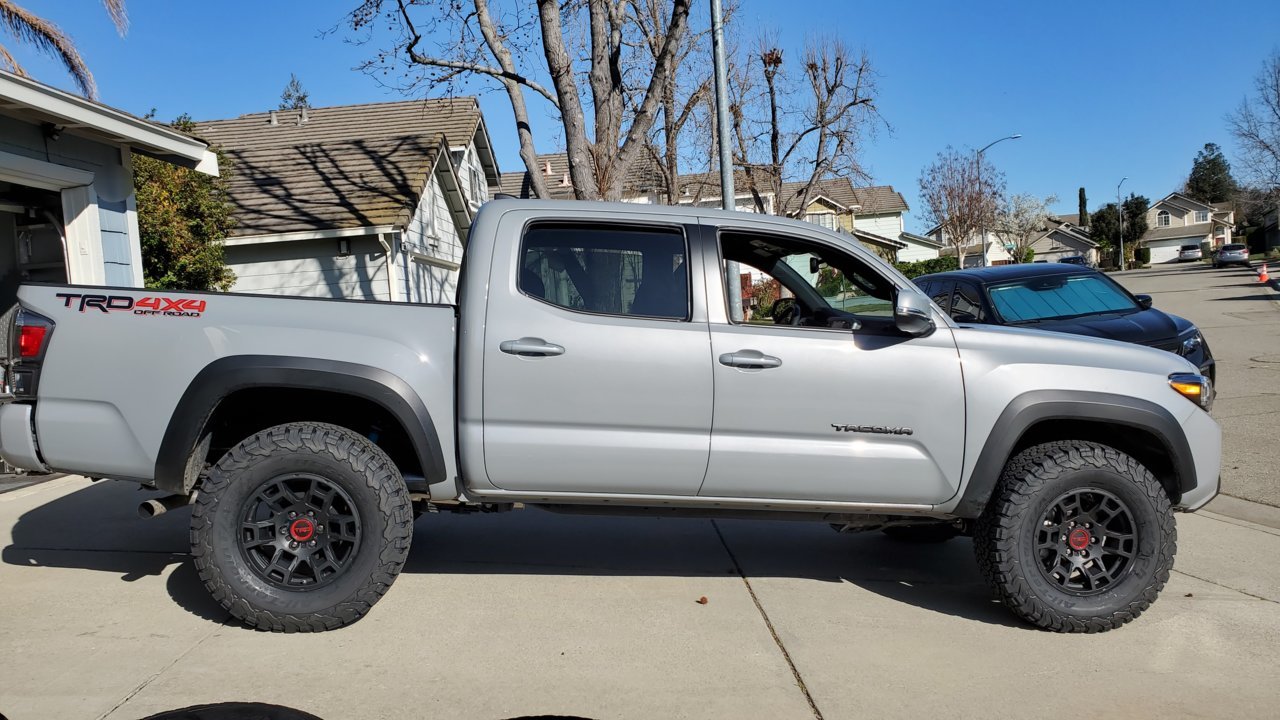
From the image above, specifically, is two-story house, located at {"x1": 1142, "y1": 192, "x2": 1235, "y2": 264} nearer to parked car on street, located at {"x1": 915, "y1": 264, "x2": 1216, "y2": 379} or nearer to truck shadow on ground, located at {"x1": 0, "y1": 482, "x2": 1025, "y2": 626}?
parked car on street, located at {"x1": 915, "y1": 264, "x2": 1216, "y2": 379}

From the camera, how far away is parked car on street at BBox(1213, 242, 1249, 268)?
5334 cm

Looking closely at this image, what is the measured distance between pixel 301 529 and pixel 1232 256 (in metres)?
63.2

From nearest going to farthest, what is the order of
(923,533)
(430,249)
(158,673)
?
1. (158,673)
2. (923,533)
3. (430,249)

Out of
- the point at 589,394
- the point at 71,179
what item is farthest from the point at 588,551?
the point at 71,179

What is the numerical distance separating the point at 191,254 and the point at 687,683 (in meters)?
11.3

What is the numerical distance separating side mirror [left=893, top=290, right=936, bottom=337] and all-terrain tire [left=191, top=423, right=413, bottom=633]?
240 centimetres

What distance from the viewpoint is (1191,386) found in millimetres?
4305

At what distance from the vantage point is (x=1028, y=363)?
4184mm

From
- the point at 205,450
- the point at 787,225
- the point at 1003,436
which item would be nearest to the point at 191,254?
the point at 205,450

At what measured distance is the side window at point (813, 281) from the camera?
4379mm

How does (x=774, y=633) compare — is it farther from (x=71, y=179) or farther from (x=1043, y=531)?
(x=71, y=179)

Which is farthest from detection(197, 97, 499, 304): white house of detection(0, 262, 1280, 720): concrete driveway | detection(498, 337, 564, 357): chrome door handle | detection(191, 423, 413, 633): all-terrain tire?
Answer: detection(498, 337, 564, 357): chrome door handle

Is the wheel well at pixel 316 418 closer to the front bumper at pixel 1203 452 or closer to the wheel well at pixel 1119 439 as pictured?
the wheel well at pixel 1119 439

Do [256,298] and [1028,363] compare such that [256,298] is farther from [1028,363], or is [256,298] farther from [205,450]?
[1028,363]
